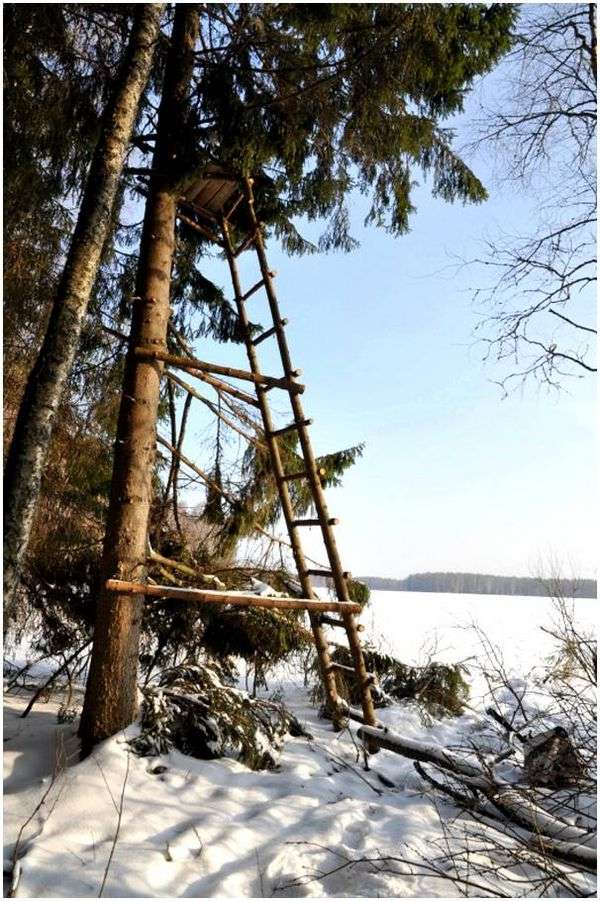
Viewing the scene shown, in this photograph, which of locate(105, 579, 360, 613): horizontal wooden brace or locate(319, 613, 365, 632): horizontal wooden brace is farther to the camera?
locate(319, 613, 365, 632): horizontal wooden brace

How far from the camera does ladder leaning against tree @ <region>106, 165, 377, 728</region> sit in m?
3.95

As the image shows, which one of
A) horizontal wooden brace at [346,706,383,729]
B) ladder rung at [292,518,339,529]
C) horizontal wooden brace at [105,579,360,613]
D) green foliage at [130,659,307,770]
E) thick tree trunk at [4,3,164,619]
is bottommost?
horizontal wooden brace at [346,706,383,729]

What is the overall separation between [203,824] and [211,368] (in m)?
2.62

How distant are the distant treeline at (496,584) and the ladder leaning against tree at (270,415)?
4.32ft

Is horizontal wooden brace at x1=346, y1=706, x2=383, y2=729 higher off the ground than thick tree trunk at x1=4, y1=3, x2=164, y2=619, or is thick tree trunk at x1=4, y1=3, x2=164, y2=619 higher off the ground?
thick tree trunk at x1=4, y1=3, x2=164, y2=619

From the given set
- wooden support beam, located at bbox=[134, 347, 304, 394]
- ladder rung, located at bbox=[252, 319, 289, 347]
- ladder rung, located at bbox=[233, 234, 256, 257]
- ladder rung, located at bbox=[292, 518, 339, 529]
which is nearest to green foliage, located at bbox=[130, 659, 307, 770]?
ladder rung, located at bbox=[292, 518, 339, 529]

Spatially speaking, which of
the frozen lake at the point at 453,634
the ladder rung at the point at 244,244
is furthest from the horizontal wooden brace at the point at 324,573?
the ladder rung at the point at 244,244

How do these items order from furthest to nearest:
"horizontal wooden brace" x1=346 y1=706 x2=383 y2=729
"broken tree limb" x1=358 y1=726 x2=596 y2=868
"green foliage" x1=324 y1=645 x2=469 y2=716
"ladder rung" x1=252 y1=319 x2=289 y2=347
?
1. "green foliage" x1=324 y1=645 x2=469 y2=716
2. "ladder rung" x1=252 y1=319 x2=289 y2=347
3. "horizontal wooden brace" x1=346 y1=706 x2=383 y2=729
4. "broken tree limb" x1=358 y1=726 x2=596 y2=868

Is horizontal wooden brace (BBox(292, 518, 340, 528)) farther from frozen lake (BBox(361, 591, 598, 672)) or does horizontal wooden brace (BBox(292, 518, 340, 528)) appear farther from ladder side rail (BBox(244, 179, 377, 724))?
frozen lake (BBox(361, 591, 598, 672))

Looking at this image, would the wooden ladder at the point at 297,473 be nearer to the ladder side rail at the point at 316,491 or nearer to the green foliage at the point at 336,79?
the ladder side rail at the point at 316,491

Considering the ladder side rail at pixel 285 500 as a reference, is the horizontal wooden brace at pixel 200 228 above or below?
above

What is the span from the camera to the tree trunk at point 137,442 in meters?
3.26

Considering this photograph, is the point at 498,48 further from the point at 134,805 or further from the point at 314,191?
the point at 134,805

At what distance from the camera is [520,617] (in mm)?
14602
